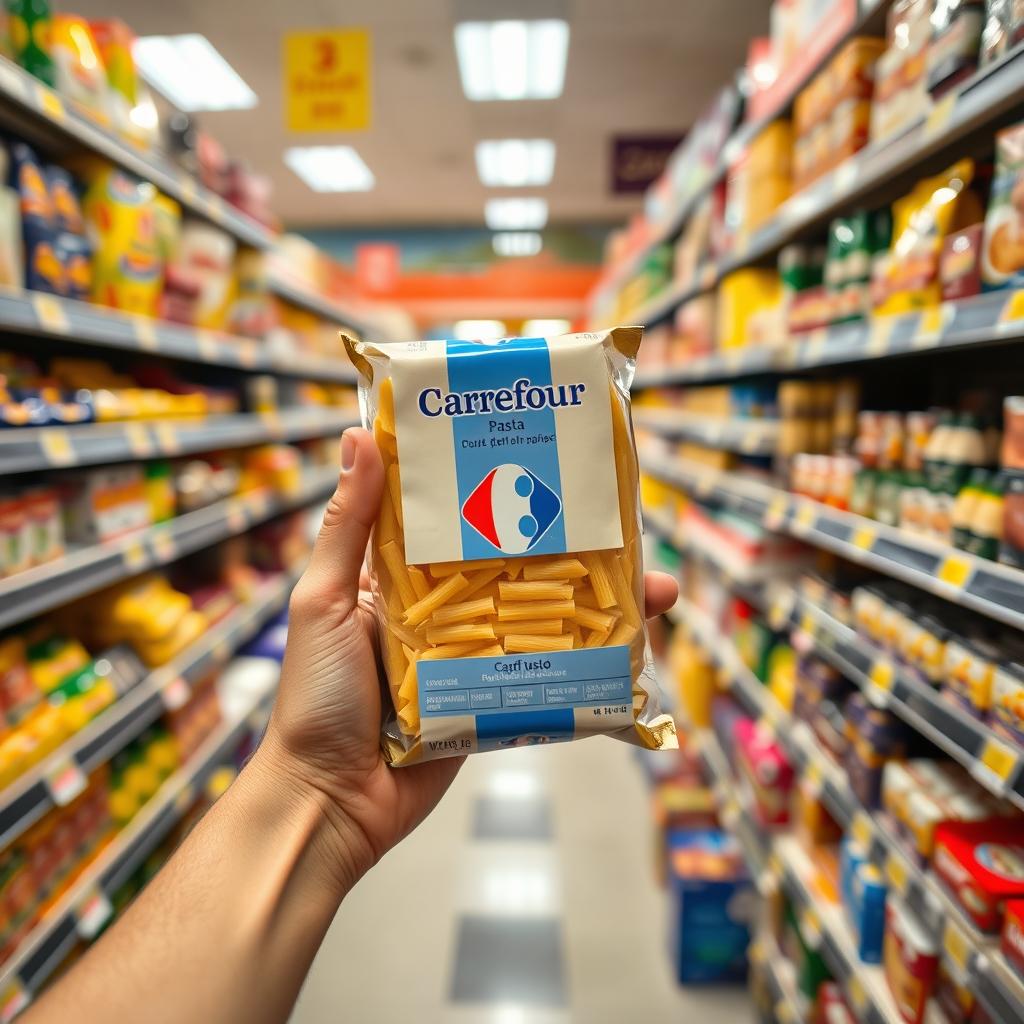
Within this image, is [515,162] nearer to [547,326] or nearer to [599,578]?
[547,326]

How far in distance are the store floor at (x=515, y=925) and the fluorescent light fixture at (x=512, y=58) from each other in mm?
4053

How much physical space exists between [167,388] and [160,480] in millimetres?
336

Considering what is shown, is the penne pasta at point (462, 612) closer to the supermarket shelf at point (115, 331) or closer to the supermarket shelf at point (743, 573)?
the supermarket shelf at point (115, 331)

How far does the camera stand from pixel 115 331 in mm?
1721

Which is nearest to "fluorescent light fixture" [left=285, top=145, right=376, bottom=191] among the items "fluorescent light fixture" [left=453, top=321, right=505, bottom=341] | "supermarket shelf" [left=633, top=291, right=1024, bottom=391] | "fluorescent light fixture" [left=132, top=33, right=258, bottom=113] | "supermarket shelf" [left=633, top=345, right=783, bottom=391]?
"fluorescent light fixture" [left=132, top=33, right=258, bottom=113]

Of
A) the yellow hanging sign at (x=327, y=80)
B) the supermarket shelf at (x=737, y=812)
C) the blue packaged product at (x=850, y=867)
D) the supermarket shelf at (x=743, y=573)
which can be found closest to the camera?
the blue packaged product at (x=850, y=867)

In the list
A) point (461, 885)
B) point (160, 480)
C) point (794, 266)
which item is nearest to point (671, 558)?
point (461, 885)

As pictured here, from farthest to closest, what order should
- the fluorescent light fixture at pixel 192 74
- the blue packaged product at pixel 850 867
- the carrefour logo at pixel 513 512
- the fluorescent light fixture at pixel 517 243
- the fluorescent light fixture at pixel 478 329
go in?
the fluorescent light fixture at pixel 478 329 → the fluorescent light fixture at pixel 517 243 → the fluorescent light fixture at pixel 192 74 → the blue packaged product at pixel 850 867 → the carrefour logo at pixel 513 512

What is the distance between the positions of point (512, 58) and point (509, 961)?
4.74 m

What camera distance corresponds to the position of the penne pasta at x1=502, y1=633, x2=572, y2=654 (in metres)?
0.84

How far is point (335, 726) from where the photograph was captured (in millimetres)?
914

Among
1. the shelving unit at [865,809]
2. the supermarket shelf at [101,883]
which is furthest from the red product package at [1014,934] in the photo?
the supermarket shelf at [101,883]

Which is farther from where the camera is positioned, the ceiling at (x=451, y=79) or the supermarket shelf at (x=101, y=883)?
the ceiling at (x=451, y=79)

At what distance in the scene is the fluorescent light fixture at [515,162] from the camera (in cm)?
590
